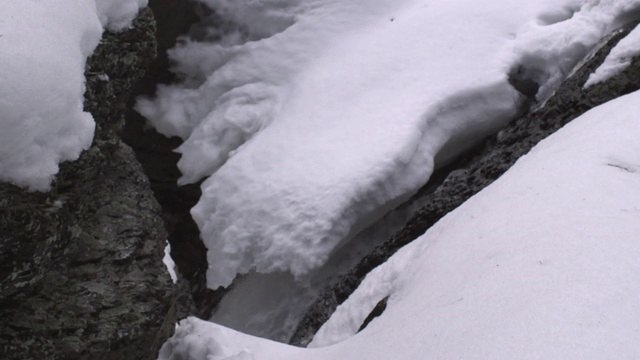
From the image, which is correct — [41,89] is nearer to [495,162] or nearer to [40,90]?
[40,90]

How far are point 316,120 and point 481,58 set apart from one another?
1233mm

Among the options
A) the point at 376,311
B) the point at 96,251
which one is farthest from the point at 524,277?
the point at 96,251

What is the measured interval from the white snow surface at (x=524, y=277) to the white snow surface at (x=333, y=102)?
2.33 ft

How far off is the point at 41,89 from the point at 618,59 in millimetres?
3043

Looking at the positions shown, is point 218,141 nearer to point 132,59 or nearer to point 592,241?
point 132,59

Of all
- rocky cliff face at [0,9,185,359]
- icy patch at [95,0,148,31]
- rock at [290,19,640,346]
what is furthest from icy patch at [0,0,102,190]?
rock at [290,19,640,346]

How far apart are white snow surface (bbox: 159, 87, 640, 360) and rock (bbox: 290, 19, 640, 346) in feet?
0.98

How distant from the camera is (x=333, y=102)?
4.35 metres

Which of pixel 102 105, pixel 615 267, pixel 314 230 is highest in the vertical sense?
pixel 102 105

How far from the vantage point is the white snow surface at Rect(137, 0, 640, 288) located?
3855mm

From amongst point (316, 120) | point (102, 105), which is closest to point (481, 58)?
point (316, 120)

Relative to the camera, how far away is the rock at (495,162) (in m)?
3.59

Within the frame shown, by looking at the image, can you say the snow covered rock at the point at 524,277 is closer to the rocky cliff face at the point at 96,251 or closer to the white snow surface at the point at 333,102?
the rocky cliff face at the point at 96,251

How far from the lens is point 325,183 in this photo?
3.85 meters
